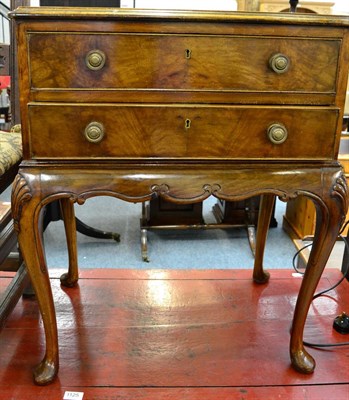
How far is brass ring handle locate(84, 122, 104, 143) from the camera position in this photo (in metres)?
0.80

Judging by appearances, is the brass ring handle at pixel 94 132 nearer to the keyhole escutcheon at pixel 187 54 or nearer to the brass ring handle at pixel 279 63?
the keyhole escutcheon at pixel 187 54

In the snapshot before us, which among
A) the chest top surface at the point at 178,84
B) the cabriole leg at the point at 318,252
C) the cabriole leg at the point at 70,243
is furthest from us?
the cabriole leg at the point at 70,243

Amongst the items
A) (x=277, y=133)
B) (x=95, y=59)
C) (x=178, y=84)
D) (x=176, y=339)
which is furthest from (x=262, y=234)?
(x=95, y=59)

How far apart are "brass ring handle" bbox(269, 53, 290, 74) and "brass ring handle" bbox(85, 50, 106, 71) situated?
30cm

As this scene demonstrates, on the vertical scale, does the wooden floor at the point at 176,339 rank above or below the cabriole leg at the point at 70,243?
below

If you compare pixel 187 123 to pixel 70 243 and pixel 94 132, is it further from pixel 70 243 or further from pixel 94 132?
pixel 70 243

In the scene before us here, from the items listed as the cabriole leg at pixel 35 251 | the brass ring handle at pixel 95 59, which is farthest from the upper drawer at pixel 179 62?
the cabriole leg at pixel 35 251

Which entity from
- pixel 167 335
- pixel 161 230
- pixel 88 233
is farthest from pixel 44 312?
pixel 161 230

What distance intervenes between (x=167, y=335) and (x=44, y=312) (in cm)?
34

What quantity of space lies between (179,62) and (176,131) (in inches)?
4.8

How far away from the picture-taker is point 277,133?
0.83 metres

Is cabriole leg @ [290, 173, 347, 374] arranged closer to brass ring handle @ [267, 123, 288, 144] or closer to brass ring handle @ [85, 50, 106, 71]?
brass ring handle @ [267, 123, 288, 144]

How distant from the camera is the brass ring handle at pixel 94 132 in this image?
0.80 m

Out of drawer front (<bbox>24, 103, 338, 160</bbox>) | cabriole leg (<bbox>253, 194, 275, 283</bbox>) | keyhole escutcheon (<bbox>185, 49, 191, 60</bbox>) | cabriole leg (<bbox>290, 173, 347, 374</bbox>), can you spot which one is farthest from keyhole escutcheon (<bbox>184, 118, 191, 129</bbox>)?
cabriole leg (<bbox>253, 194, 275, 283</bbox>)
